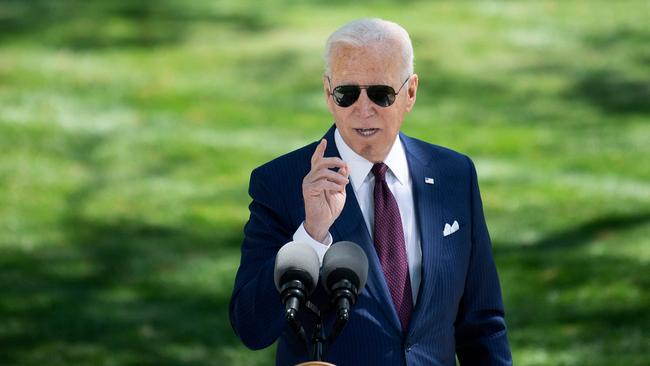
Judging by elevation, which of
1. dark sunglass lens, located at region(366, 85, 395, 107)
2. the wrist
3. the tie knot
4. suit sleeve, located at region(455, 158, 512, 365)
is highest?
dark sunglass lens, located at region(366, 85, 395, 107)

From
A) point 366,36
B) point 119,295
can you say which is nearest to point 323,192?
point 366,36

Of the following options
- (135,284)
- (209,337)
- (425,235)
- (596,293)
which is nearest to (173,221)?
(135,284)

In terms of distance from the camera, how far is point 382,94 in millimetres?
4660

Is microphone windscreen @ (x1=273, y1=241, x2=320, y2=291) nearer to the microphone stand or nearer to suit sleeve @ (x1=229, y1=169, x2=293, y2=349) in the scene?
the microphone stand

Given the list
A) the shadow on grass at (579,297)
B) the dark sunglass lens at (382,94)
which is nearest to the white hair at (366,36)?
the dark sunglass lens at (382,94)

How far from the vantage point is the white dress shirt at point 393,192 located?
482 cm

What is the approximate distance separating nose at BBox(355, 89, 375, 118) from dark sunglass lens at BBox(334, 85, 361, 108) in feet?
0.05

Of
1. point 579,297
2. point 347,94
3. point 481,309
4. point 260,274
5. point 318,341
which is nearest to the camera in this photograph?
point 318,341

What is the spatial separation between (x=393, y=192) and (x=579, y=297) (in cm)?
731

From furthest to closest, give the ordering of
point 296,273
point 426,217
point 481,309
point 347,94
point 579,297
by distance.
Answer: point 579,297 → point 481,309 → point 426,217 → point 347,94 → point 296,273

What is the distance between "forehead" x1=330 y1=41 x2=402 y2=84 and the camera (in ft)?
15.2

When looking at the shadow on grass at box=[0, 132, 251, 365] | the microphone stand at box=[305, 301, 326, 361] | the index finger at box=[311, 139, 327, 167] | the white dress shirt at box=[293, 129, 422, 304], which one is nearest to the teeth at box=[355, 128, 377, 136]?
the white dress shirt at box=[293, 129, 422, 304]

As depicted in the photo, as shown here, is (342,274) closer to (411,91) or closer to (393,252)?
(393,252)

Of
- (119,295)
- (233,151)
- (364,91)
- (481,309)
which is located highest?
(233,151)
